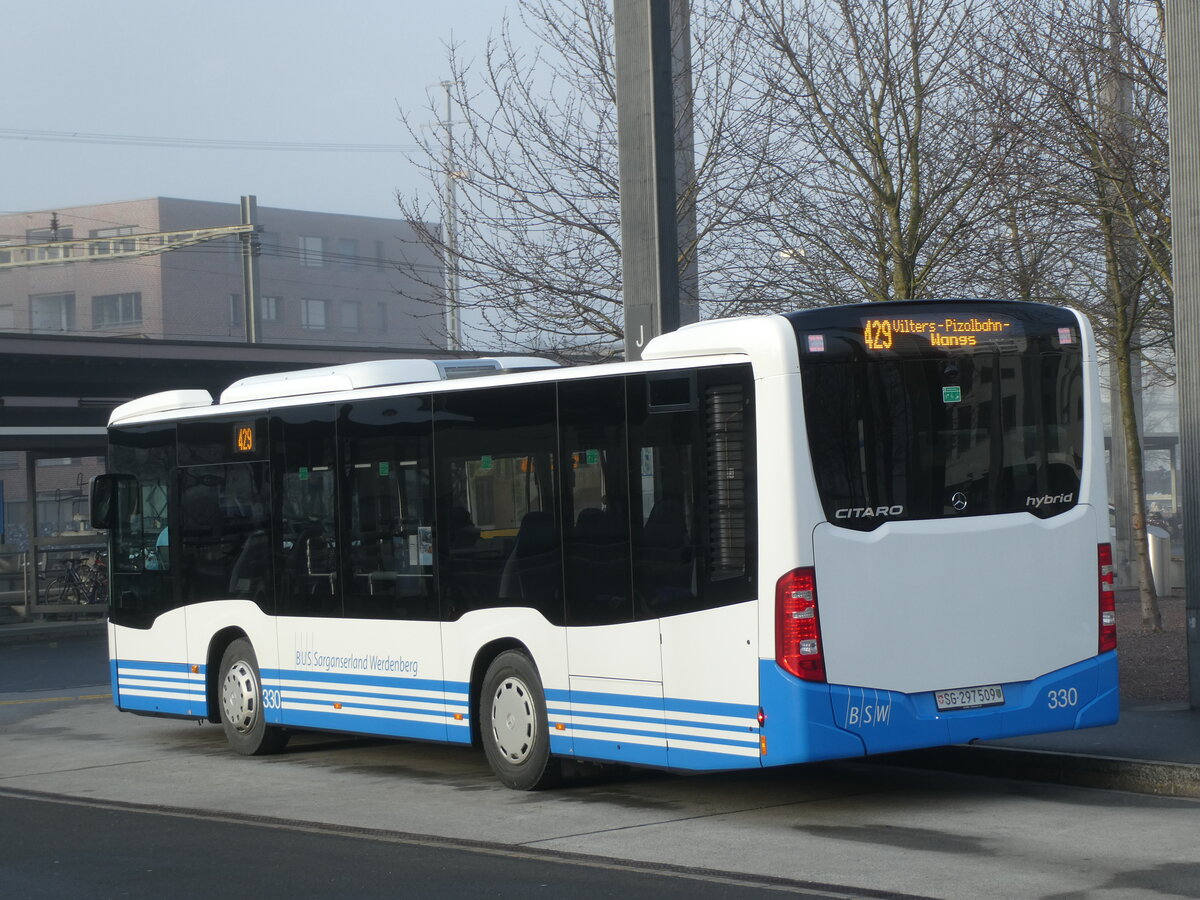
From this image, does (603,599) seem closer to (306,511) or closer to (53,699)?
(306,511)

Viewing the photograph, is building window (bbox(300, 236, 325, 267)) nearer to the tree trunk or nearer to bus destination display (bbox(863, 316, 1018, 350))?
the tree trunk

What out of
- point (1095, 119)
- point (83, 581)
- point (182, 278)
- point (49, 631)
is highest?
point (182, 278)

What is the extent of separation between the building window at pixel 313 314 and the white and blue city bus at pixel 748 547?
85.7 m

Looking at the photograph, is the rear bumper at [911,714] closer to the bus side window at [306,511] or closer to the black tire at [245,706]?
the bus side window at [306,511]

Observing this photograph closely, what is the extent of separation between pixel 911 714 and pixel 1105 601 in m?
1.53

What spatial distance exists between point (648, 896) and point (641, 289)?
636cm

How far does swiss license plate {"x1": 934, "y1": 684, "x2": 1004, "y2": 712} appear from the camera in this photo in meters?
9.12

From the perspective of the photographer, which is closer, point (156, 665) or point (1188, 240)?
point (1188, 240)

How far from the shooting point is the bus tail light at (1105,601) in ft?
31.8

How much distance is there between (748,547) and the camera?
8969 mm

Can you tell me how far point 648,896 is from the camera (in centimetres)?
725

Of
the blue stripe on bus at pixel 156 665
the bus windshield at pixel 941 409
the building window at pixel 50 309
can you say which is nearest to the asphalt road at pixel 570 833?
the blue stripe on bus at pixel 156 665

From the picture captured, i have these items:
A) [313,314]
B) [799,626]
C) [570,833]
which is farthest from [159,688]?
[313,314]

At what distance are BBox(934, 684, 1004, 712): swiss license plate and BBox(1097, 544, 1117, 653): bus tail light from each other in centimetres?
82
